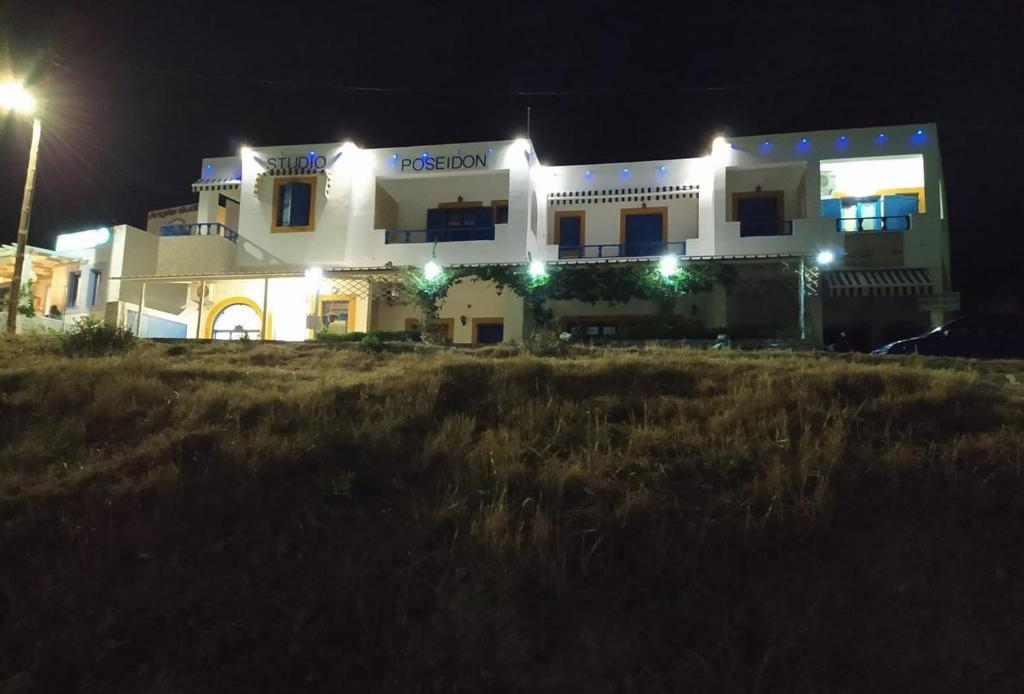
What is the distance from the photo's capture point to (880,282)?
2217 cm

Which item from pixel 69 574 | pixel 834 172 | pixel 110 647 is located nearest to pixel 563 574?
pixel 110 647

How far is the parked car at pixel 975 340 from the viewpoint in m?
16.2

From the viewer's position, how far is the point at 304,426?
24.1 ft

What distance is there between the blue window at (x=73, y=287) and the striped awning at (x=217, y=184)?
5.59 metres

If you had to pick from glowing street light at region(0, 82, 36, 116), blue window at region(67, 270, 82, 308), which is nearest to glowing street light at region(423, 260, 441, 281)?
glowing street light at region(0, 82, 36, 116)

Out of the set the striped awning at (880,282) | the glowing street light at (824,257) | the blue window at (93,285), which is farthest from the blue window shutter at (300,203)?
the striped awning at (880,282)

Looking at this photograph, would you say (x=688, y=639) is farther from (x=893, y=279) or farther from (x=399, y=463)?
(x=893, y=279)

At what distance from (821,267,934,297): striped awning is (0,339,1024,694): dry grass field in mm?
15454

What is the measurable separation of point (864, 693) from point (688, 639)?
939 millimetres

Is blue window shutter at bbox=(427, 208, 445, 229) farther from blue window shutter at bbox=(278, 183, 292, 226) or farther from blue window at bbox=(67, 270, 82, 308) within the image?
blue window at bbox=(67, 270, 82, 308)

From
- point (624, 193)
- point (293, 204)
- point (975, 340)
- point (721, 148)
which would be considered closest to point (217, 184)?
point (293, 204)

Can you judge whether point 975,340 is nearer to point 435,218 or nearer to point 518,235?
point 518,235

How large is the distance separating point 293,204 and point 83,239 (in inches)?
317

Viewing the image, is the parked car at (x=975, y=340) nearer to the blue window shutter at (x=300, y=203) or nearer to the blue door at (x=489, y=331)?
the blue door at (x=489, y=331)
